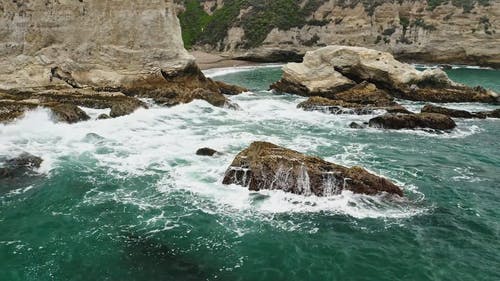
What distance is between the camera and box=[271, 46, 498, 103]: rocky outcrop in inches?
1827

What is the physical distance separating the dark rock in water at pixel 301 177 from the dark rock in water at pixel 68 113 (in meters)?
15.2

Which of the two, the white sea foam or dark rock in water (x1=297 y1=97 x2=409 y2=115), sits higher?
dark rock in water (x1=297 y1=97 x2=409 y2=115)

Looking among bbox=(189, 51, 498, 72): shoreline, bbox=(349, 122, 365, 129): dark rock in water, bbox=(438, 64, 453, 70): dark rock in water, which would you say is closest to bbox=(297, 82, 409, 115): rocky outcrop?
bbox=(349, 122, 365, 129): dark rock in water

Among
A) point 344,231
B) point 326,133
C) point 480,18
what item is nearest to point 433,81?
point 326,133

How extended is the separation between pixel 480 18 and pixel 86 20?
7421cm

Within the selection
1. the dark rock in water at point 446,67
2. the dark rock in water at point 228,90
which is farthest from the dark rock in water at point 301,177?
the dark rock in water at point 446,67

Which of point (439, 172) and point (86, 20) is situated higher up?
point (86, 20)

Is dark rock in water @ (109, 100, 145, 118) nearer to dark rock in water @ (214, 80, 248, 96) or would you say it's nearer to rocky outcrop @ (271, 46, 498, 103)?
dark rock in water @ (214, 80, 248, 96)

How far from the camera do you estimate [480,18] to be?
8656 centimetres

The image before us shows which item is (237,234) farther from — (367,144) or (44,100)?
(44,100)

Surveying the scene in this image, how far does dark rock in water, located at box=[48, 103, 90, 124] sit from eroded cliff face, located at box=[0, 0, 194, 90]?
21.4 ft

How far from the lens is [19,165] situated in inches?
856

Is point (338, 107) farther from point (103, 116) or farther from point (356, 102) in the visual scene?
point (103, 116)

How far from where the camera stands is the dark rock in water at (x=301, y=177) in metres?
19.0
